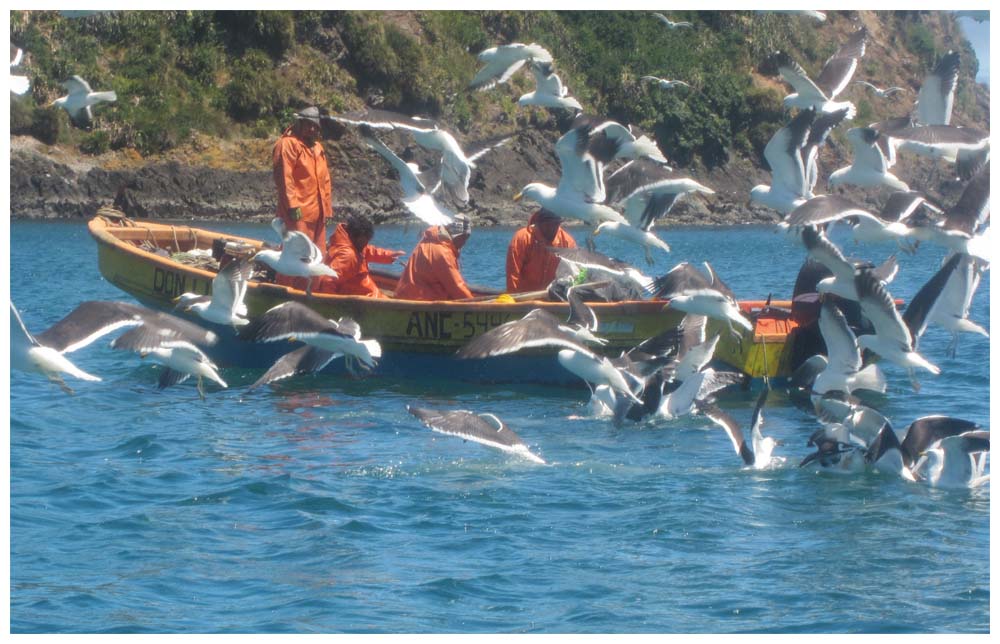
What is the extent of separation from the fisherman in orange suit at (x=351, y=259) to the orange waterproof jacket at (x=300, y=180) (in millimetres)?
365

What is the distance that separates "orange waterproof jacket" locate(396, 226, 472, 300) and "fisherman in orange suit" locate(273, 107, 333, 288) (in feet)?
3.52

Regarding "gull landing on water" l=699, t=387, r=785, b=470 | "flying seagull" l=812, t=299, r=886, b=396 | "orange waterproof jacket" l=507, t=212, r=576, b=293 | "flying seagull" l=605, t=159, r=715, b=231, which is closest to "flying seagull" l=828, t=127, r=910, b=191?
"flying seagull" l=812, t=299, r=886, b=396

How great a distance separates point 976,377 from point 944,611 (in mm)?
8201

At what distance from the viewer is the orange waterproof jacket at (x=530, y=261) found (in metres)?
13.8

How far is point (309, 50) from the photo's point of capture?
49875 mm

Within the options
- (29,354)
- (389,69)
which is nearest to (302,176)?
(29,354)

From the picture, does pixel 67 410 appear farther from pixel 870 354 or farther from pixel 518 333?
pixel 870 354

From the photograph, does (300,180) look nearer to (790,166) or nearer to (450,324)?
(450,324)

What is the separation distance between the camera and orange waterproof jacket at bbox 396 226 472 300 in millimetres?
13602

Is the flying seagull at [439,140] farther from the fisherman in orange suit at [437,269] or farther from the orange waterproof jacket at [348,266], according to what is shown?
the orange waterproof jacket at [348,266]

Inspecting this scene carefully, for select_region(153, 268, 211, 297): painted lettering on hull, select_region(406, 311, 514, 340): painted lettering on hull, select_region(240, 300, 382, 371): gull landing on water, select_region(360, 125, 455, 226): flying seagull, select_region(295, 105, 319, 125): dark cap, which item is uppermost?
select_region(295, 105, 319, 125): dark cap

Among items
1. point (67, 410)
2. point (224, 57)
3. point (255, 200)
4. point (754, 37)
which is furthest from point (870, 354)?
point (754, 37)

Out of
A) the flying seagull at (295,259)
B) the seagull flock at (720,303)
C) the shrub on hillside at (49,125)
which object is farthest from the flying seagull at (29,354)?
the shrub on hillside at (49,125)

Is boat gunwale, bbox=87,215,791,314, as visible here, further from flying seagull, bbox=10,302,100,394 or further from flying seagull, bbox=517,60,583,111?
flying seagull, bbox=10,302,100,394
